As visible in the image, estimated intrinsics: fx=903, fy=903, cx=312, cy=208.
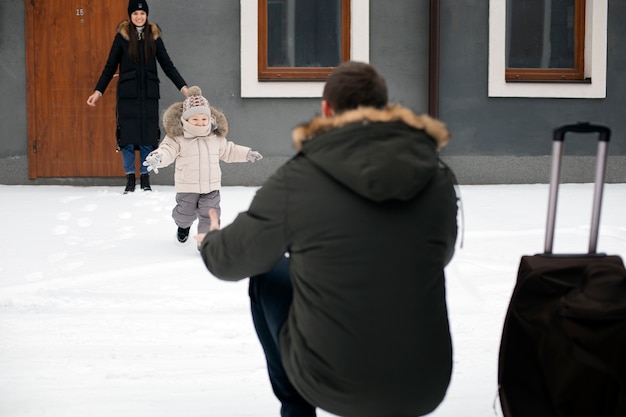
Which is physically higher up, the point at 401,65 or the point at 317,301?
the point at 401,65

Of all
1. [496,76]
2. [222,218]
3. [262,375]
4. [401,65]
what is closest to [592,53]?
[496,76]

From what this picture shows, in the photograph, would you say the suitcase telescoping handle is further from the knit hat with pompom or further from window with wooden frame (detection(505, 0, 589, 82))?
window with wooden frame (detection(505, 0, 589, 82))

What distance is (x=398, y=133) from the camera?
2.32 m

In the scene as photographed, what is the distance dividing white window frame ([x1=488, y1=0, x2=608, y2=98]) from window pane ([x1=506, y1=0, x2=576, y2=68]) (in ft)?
0.72

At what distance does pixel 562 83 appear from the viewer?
34.5 feet

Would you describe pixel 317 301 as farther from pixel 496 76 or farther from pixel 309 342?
pixel 496 76

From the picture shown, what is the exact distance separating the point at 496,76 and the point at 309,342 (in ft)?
27.7

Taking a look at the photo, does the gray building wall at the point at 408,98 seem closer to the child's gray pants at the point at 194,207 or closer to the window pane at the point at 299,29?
the window pane at the point at 299,29

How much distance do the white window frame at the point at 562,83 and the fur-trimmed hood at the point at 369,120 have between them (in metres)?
8.24

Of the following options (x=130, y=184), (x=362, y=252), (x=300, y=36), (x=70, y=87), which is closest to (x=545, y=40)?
(x=300, y=36)

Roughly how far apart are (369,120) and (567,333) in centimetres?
81

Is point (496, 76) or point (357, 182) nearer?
point (357, 182)

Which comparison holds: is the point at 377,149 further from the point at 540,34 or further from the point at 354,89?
the point at 540,34

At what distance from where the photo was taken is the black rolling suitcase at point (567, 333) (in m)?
2.44
